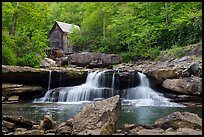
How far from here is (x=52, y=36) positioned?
41.2 meters

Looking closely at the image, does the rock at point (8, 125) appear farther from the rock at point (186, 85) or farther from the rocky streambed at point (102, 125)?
the rock at point (186, 85)

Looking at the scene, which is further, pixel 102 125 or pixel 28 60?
pixel 28 60

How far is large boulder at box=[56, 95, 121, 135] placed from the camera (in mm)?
6937

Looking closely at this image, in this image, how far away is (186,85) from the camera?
14.9 metres

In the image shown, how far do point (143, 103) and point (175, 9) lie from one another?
14148 millimetres

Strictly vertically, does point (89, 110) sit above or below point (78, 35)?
below

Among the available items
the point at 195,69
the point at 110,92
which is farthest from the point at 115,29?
the point at 195,69

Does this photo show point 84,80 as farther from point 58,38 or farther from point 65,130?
point 58,38

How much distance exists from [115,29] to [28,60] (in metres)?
10.7

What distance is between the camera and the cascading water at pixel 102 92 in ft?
53.9

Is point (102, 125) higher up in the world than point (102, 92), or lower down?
lower down

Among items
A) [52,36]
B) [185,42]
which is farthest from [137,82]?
[52,36]

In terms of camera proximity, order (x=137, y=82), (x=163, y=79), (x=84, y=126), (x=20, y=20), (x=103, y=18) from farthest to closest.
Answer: (x=103, y=18), (x=20, y=20), (x=137, y=82), (x=163, y=79), (x=84, y=126)

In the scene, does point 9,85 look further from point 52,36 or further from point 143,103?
point 52,36
